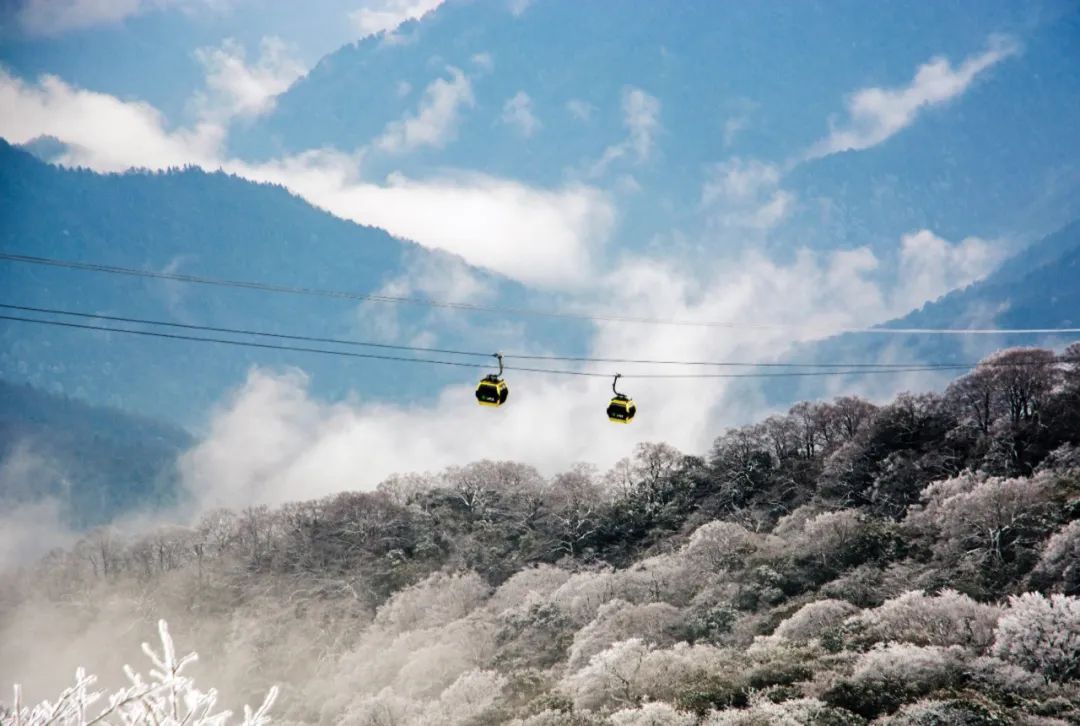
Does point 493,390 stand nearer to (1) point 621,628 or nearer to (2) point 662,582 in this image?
(1) point 621,628

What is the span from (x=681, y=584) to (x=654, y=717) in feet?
74.1

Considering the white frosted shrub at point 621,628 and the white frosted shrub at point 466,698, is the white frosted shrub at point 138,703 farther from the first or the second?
the white frosted shrub at point 621,628

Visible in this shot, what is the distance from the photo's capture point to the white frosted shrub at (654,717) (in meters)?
32.9

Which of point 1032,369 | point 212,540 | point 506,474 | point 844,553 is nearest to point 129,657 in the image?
point 212,540

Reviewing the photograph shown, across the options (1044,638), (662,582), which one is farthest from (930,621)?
(662,582)

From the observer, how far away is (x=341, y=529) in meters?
91.1

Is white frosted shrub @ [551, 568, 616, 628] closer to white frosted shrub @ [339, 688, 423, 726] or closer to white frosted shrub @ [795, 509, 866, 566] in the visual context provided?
white frosted shrub @ [339, 688, 423, 726]

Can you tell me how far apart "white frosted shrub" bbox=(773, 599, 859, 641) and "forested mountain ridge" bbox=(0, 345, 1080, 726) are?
113 mm

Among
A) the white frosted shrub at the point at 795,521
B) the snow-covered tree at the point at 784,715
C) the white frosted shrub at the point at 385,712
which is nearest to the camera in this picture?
the snow-covered tree at the point at 784,715

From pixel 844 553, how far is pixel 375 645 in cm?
3732

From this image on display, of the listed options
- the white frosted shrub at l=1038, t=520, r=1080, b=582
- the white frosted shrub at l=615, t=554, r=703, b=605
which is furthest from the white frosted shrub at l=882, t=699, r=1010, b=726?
the white frosted shrub at l=615, t=554, r=703, b=605

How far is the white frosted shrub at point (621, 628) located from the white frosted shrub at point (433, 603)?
19.1 metres

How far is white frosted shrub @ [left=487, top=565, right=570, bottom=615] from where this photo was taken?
65.6m

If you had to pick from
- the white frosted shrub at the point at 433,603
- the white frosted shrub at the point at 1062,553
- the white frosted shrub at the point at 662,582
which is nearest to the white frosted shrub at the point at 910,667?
the white frosted shrub at the point at 1062,553
